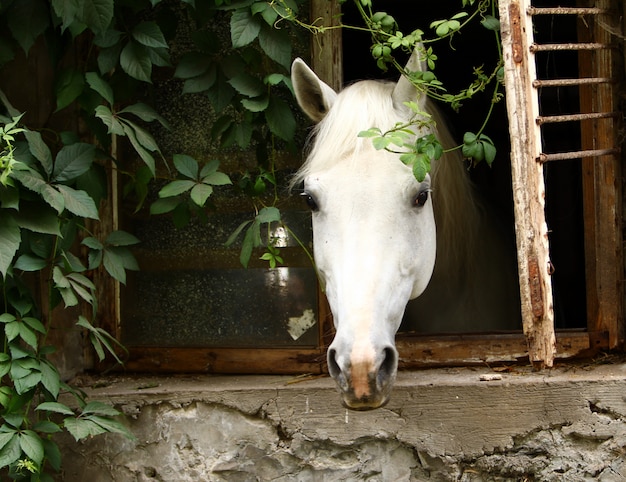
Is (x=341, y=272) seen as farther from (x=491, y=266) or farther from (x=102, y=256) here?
(x=491, y=266)

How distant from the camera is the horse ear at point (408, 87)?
229 centimetres

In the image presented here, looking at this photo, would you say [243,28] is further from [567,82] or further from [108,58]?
[567,82]

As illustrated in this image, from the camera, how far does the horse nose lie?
1.84 metres

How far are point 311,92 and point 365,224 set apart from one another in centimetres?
60

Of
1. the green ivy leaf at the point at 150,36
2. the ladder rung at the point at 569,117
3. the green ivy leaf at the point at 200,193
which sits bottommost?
the green ivy leaf at the point at 200,193

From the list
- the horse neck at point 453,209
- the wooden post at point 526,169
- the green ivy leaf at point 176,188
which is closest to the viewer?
the wooden post at point 526,169

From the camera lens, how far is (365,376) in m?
1.83

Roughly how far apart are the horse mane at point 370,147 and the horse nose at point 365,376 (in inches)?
24.2

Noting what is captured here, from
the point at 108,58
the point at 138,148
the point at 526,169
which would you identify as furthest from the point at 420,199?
the point at 108,58

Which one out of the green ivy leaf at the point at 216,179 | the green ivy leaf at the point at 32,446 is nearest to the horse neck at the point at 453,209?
the green ivy leaf at the point at 216,179

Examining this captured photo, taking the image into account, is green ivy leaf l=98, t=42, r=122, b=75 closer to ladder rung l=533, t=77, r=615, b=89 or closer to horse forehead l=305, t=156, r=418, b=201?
horse forehead l=305, t=156, r=418, b=201

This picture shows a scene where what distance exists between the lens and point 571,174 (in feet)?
16.7

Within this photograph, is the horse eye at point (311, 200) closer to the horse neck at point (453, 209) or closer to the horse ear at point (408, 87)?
the horse ear at point (408, 87)

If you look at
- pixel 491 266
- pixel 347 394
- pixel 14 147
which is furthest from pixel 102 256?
pixel 491 266
